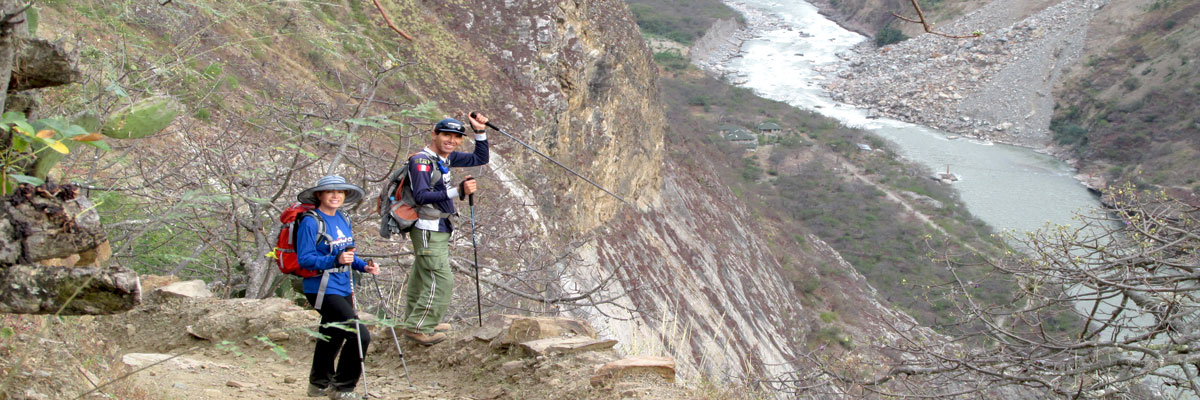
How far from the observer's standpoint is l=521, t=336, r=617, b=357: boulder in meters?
5.04

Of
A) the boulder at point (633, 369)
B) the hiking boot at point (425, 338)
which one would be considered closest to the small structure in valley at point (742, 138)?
the hiking boot at point (425, 338)

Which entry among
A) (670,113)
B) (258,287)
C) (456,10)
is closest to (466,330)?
(258,287)

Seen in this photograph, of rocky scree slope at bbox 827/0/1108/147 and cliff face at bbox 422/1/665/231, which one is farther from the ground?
cliff face at bbox 422/1/665/231

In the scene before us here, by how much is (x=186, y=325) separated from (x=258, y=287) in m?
0.76

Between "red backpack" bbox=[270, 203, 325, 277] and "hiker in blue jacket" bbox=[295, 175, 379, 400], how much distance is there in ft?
0.08

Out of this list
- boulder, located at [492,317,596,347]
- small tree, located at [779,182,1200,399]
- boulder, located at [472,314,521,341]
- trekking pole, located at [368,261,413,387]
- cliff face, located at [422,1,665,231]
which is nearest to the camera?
trekking pole, located at [368,261,413,387]

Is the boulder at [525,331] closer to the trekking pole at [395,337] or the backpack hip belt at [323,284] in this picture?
the trekking pole at [395,337]

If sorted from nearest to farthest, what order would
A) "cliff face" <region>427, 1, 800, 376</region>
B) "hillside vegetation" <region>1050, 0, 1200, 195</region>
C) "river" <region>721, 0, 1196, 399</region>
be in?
1. "cliff face" <region>427, 1, 800, 376</region>
2. "river" <region>721, 0, 1196, 399</region>
3. "hillside vegetation" <region>1050, 0, 1200, 195</region>

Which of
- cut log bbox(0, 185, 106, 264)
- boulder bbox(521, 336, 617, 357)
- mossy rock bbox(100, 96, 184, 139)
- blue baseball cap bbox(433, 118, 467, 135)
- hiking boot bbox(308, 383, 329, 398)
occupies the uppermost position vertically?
mossy rock bbox(100, 96, 184, 139)

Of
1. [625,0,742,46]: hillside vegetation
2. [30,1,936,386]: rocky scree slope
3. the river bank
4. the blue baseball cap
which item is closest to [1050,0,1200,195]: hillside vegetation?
the river bank

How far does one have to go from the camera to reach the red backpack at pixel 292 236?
14.0ft

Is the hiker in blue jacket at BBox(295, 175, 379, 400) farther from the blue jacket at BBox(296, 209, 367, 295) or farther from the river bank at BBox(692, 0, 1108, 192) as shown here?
the river bank at BBox(692, 0, 1108, 192)

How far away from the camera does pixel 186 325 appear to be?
230 inches

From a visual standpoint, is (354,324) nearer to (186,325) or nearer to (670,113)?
(186,325)
